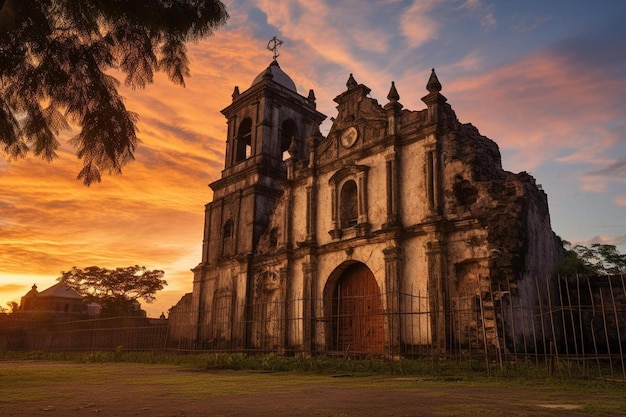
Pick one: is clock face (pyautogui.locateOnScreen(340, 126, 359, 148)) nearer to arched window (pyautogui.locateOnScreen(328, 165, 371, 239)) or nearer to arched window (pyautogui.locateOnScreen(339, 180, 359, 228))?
arched window (pyautogui.locateOnScreen(328, 165, 371, 239))

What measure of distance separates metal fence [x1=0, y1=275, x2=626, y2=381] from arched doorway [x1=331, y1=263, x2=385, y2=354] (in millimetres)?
34

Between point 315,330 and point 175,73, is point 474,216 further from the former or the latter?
point 175,73

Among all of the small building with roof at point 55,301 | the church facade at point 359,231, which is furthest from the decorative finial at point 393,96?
the small building with roof at point 55,301

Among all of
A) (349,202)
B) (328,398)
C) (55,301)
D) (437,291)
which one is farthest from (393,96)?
(55,301)

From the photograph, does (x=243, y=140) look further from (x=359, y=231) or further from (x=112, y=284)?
(x=112, y=284)

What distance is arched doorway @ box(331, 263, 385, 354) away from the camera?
50.2 ft

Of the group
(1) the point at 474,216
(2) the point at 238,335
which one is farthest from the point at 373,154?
(2) the point at 238,335

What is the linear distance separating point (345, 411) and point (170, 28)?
191 inches

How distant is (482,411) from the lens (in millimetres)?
4793

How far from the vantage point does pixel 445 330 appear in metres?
13.0

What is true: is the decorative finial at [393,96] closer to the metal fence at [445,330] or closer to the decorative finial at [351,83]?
the decorative finial at [351,83]

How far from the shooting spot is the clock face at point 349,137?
58.3ft

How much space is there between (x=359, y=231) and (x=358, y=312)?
8.48 feet

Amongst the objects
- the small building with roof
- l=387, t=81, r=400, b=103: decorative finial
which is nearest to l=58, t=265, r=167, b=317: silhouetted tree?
the small building with roof
